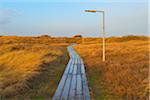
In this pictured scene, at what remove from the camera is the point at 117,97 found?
9352mm

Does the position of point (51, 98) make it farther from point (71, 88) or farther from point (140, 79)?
point (140, 79)

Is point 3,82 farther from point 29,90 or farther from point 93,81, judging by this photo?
point 93,81

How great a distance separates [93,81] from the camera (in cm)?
1289

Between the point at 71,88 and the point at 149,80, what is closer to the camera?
the point at 71,88

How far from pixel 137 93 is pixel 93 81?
3.41 meters

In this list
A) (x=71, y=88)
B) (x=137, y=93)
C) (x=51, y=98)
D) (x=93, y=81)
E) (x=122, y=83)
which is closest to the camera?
(x=51, y=98)

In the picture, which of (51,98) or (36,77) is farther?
(36,77)

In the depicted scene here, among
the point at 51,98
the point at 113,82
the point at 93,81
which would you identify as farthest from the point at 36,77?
the point at 51,98

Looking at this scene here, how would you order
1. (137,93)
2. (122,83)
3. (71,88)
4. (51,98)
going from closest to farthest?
1. (51,98)
2. (137,93)
3. (71,88)
4. (122,83)

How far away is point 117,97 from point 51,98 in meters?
2.07

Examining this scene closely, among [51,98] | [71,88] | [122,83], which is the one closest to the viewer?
[51,98]

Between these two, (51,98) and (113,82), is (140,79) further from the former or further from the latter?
(51,98)

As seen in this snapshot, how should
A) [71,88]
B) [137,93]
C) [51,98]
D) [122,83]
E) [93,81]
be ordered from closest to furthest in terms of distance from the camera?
[51,98] < [137,93] < [71,88] < [122,83] < [93,81]

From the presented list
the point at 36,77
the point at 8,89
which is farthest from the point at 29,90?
the point at 36,77
